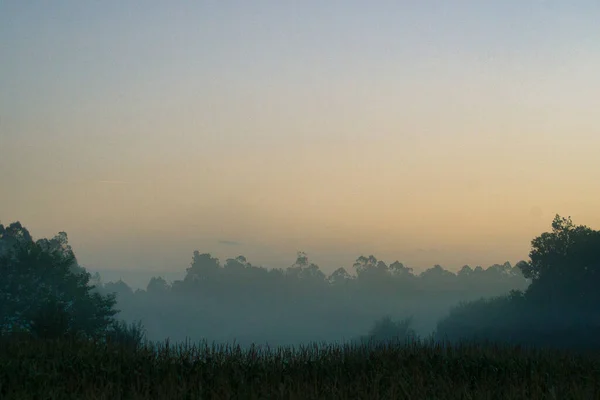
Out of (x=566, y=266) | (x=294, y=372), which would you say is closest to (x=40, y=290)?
(x=294, y=372)

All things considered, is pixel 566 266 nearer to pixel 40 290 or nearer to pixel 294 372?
pixel 40 290

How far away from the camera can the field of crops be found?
1378 cm

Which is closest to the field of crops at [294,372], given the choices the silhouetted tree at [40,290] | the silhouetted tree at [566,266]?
the silhouetted tree at [40,290]

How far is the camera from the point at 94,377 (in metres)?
16.7

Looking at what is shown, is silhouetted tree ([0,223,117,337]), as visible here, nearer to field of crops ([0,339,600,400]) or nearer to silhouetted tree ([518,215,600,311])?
field of crops ([0,339,600,400])

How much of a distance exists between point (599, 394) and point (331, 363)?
24.3ft

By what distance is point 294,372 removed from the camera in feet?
55.9

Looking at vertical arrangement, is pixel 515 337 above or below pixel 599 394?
below

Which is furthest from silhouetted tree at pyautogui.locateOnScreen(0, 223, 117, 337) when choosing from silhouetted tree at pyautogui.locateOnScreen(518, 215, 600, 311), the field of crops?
silhouetted tree at pyautogui.locateOnScreen(518, 215, 600, 311)

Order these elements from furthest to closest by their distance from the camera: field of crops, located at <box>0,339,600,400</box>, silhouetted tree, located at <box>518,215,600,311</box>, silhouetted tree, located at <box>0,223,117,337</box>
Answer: silhouetted tree, located at <box>518,215,600,311</box> < silhouetted tree, located at <box>0,223,117,337</box> < field of crops, located at <box>0,339,600,400</box>

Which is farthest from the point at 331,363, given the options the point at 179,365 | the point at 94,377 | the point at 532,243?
the point at 532,243

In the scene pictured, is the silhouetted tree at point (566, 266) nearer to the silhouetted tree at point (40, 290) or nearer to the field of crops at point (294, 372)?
the silhouetted tree at point (40, 290)

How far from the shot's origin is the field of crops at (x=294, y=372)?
13781 mm

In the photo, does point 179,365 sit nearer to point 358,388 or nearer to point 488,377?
point 358,388
